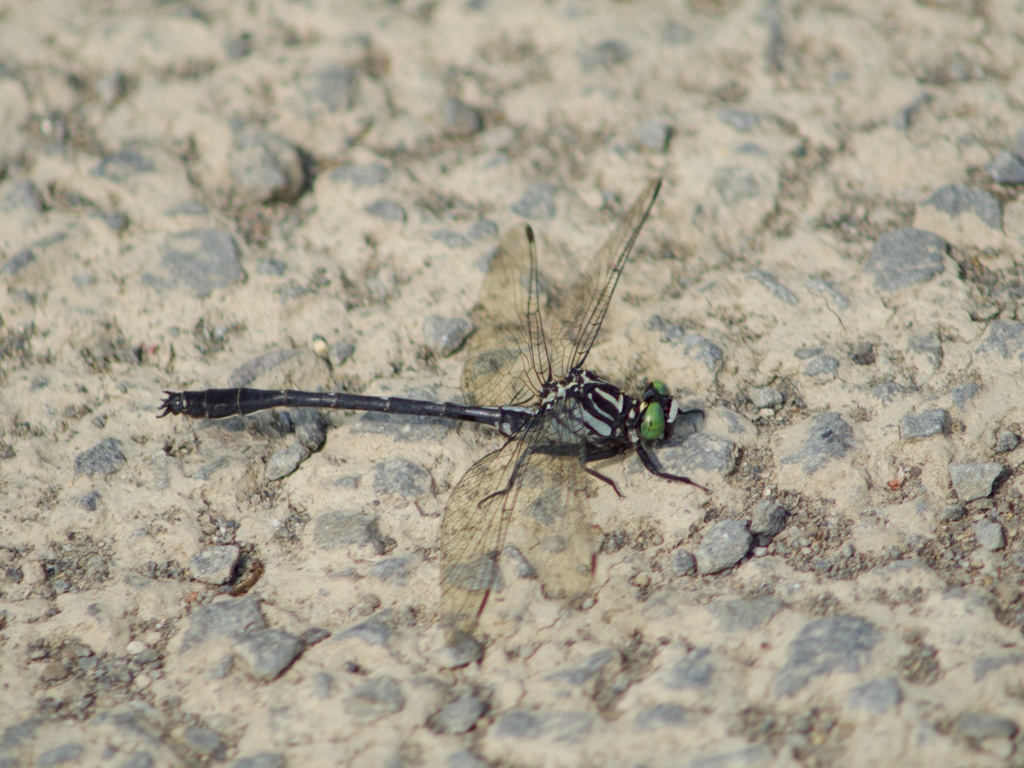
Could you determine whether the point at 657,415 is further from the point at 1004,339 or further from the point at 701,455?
the point at 1004,339

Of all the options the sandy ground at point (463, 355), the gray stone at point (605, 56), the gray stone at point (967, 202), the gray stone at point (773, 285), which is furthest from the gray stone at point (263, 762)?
the gray stone at point (605, 56)

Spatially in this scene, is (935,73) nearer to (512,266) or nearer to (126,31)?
(512,266)

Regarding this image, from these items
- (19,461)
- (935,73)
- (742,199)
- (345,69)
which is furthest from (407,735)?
(935,73)

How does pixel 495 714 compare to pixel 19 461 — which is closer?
pixel 495 714

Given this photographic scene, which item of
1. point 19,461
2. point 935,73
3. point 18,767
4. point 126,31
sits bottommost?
point 18,767

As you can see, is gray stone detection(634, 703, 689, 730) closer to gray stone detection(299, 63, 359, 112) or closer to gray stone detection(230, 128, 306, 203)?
gray stone detection(230, 128, 306, 203)

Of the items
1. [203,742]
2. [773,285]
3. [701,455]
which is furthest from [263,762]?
[773,285]
